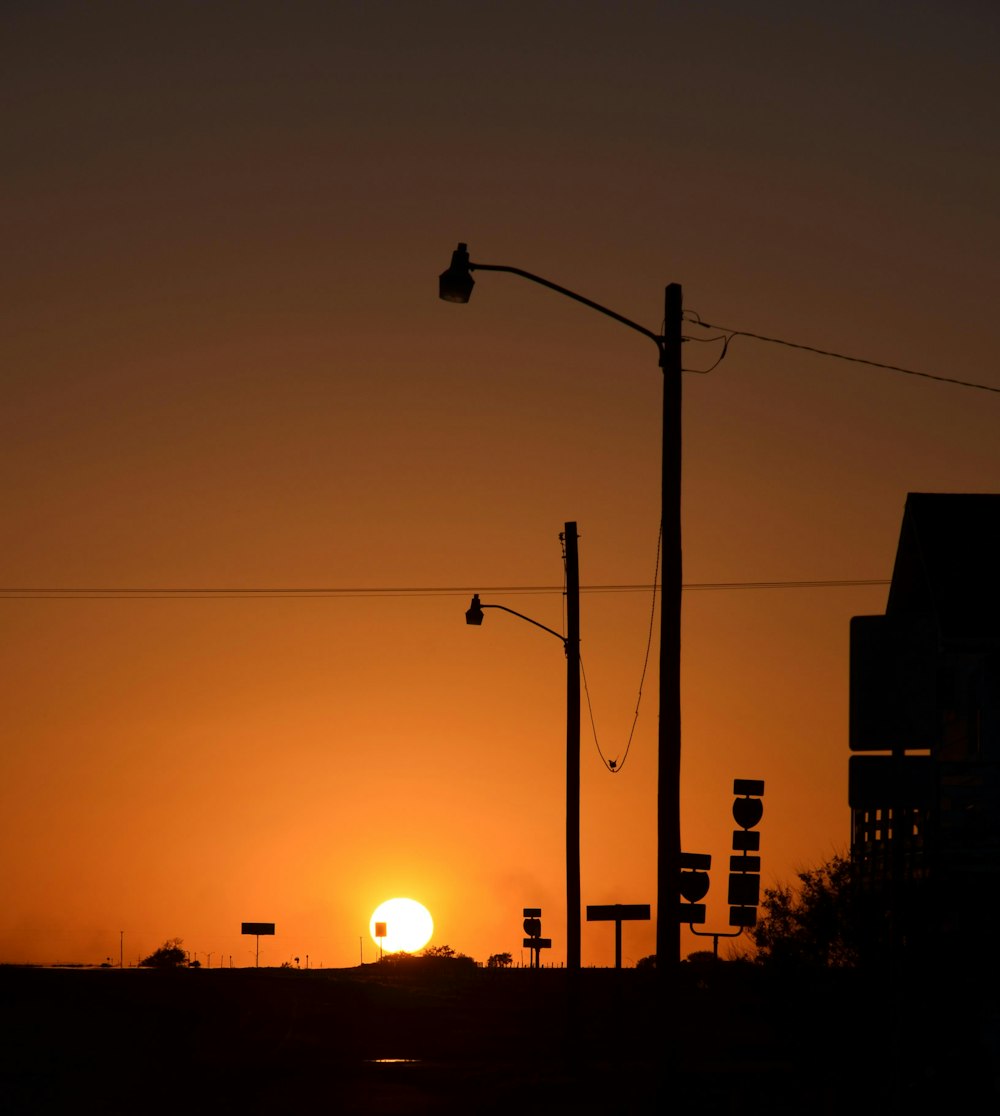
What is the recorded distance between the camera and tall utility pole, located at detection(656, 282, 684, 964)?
20.6 meters

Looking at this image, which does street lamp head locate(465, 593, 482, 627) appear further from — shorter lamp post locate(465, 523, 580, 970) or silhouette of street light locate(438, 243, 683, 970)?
silhouette of street light locate(438, 243, 683, 970)

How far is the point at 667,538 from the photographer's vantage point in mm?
21422

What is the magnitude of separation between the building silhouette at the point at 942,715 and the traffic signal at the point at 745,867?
2.01m

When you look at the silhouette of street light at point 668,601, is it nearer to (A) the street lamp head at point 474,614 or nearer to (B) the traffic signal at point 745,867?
(B) the traffic signal at point 745,867

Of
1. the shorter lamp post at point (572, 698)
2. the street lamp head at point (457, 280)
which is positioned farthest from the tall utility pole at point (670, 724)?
the shorter lamp post at point (572, 698)

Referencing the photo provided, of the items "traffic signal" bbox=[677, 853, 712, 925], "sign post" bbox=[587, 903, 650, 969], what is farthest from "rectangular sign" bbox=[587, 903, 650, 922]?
"traffic signal" bbox=[677, 853, 712, 925]

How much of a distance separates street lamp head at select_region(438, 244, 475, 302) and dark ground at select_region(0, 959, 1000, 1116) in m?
8.26

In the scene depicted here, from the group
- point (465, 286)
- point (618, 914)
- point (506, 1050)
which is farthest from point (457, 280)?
point (506, 1050)

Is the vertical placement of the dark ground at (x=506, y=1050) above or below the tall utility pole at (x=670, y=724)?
below

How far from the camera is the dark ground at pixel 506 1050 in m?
23.5

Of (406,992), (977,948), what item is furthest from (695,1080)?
(406,992)

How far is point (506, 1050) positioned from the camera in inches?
1529

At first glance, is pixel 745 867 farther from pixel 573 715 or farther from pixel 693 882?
pixel 573 715

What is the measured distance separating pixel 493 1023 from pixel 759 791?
2603cm
